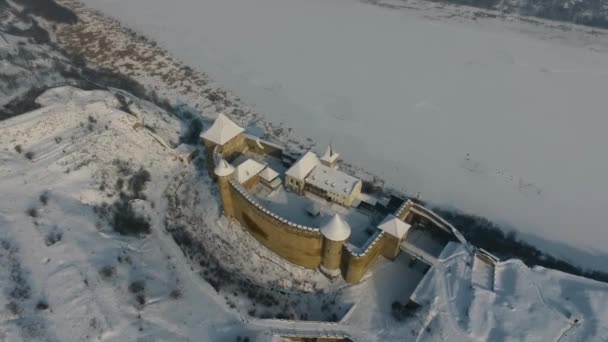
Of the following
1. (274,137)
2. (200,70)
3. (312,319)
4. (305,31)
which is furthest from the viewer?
(305,31)

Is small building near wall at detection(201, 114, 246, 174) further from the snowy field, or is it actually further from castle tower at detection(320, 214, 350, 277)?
the snowy field

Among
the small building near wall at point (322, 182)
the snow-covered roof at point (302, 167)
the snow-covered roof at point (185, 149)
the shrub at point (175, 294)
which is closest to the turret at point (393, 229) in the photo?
the small building near wall at point (322, 182)

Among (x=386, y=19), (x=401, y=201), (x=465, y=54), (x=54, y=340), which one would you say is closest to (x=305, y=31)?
(x=386, y=19)

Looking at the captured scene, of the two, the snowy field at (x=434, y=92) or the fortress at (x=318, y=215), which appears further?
the snowy field at (x=434, y=92)

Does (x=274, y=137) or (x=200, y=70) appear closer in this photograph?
(x=274, y=137)

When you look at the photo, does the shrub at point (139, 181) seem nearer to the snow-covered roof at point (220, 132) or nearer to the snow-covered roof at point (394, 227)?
the snow-covered roof at point (220, 132)

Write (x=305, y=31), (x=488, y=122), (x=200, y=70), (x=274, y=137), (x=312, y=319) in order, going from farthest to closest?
(x=305, y=31) < (x=200, y=70) < (x=488, y=122) < (x=274, y=137) < (x=312, y=319)

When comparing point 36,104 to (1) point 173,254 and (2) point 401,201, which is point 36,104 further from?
(2) point 401,201

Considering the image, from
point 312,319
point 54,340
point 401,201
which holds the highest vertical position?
point 401,201
